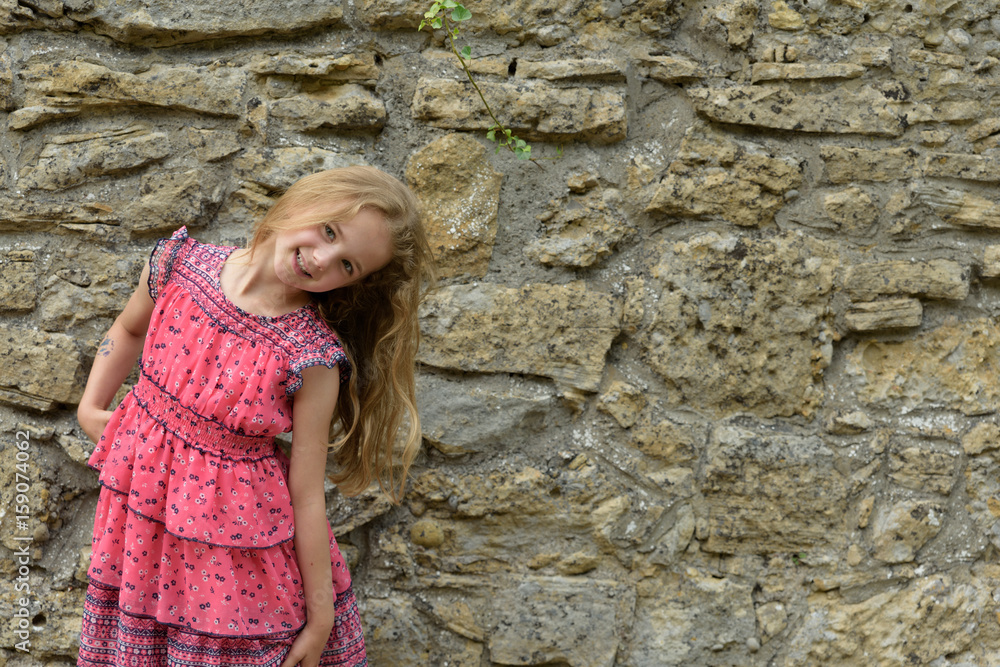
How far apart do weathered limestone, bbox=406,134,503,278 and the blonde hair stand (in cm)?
25

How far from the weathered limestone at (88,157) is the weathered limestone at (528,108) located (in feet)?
1.99

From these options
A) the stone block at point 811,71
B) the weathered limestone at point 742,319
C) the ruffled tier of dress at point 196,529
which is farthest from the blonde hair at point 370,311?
the stone block at point 811,71

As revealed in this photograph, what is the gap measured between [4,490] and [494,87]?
4.69ft

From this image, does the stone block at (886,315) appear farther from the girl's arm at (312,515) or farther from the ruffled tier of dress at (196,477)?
the ruffled tier of dress at (196,477)

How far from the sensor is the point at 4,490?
5.67 ft

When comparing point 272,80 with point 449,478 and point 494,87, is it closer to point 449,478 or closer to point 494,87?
point 494,87

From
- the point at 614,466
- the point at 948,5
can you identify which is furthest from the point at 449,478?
the point at 948,5

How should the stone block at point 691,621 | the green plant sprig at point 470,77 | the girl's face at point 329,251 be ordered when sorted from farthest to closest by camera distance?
the stone block at point 691,621
the green plant sprig at point 470,77
the girl's face at point 329,251

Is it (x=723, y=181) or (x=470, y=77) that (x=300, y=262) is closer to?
(x=470, y=77)

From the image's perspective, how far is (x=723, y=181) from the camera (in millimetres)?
1751

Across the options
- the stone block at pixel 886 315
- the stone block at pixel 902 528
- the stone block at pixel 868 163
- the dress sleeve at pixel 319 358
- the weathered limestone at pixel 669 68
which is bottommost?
the stone block at pixel 902 528

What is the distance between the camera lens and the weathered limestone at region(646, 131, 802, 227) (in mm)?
1750

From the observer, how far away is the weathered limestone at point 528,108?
67.9 inches

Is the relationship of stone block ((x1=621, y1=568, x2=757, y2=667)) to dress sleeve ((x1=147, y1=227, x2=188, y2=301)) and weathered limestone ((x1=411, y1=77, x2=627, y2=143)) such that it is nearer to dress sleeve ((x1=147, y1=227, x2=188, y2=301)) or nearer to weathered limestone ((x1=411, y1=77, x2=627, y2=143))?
weathered limestone ((x1=411, y1=77, x2=627, y2=143))
